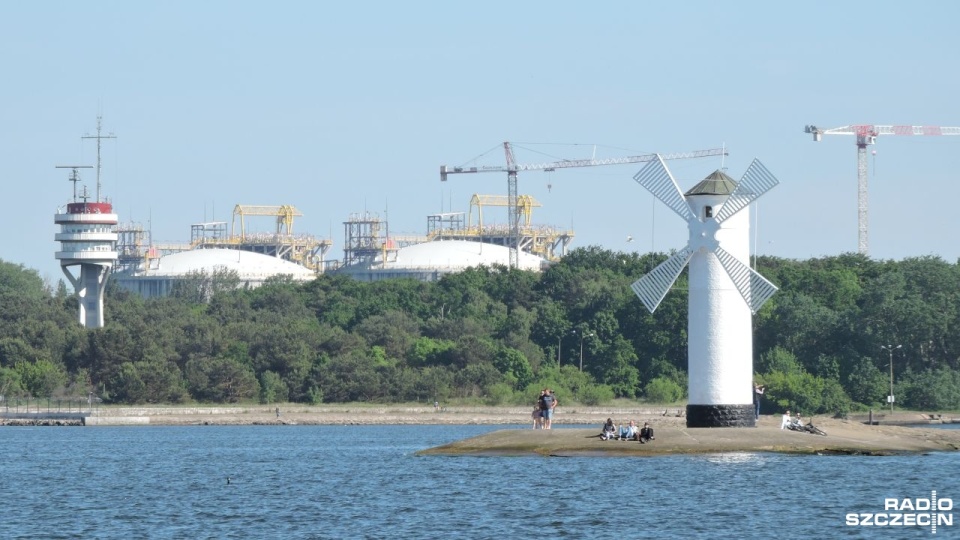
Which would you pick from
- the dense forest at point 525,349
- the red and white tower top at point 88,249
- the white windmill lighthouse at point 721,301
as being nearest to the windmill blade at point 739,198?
the white windmill lighthouse at point 721,301

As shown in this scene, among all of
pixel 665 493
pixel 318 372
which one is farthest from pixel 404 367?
pixel 665 493

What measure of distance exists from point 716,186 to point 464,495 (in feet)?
53.8

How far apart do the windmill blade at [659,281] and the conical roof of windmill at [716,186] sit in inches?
116

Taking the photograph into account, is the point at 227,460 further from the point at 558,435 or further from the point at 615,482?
the point at 615,482

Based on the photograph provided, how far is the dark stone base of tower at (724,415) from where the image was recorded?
60.0 m

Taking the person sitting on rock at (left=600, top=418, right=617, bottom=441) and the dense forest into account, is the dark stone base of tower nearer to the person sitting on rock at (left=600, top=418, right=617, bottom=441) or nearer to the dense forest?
the person sitting on rock at (left=600, top=418, right=617, bottom=441)

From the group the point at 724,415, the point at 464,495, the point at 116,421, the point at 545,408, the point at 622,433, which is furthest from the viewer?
the point at 116,421

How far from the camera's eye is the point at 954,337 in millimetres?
116750

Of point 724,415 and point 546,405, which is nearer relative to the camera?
point 724,415

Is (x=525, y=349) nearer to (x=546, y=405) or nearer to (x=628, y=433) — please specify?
(x=546, y=405)

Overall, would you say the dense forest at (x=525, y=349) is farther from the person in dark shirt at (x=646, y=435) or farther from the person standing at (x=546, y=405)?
the person in dark shirt at (x=646, y=435)

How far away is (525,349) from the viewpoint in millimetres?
133750

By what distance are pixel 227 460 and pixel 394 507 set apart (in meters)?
24.6

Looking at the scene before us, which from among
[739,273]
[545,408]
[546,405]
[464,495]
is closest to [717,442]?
[739,273]
